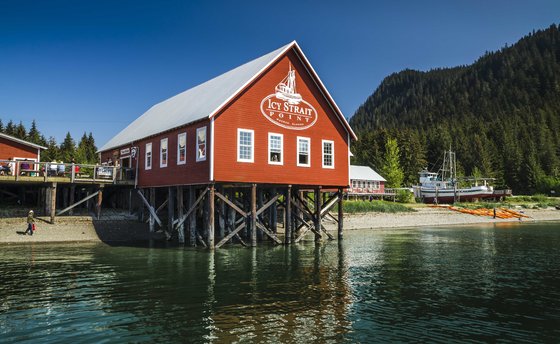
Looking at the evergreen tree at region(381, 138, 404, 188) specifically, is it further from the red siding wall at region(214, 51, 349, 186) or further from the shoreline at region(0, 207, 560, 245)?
the red siding wall at region(214, 51, 349, 186)

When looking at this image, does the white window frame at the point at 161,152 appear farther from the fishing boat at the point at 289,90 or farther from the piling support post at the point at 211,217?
the fishing boat at the point at 289,90

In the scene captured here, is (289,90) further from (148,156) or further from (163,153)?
(148,156)

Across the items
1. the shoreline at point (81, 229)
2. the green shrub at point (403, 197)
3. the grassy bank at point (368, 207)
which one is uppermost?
the green shrub at point (403, 197)

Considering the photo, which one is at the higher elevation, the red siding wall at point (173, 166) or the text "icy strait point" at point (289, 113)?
the text "icy strait point" at point (289, 113)

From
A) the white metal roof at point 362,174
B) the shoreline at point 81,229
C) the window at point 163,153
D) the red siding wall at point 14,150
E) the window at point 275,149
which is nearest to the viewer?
the window at point 275,149

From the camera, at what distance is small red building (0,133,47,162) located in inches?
1396

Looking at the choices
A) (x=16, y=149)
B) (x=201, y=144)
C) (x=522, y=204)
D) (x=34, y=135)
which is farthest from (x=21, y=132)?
(x=522, y=204)

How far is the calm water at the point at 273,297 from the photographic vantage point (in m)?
10.5

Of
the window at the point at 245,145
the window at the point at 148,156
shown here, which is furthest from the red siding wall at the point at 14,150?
the window at the point at 245,145

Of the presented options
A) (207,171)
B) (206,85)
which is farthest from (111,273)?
(206,85)

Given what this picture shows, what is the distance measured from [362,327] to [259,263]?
10.9 m

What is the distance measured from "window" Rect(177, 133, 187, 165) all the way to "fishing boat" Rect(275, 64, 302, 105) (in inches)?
266

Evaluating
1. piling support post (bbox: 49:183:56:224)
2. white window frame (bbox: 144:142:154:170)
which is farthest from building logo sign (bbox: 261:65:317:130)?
piling support post (bbox: 49:183:56:224)

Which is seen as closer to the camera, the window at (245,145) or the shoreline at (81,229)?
the window at (245,145)
